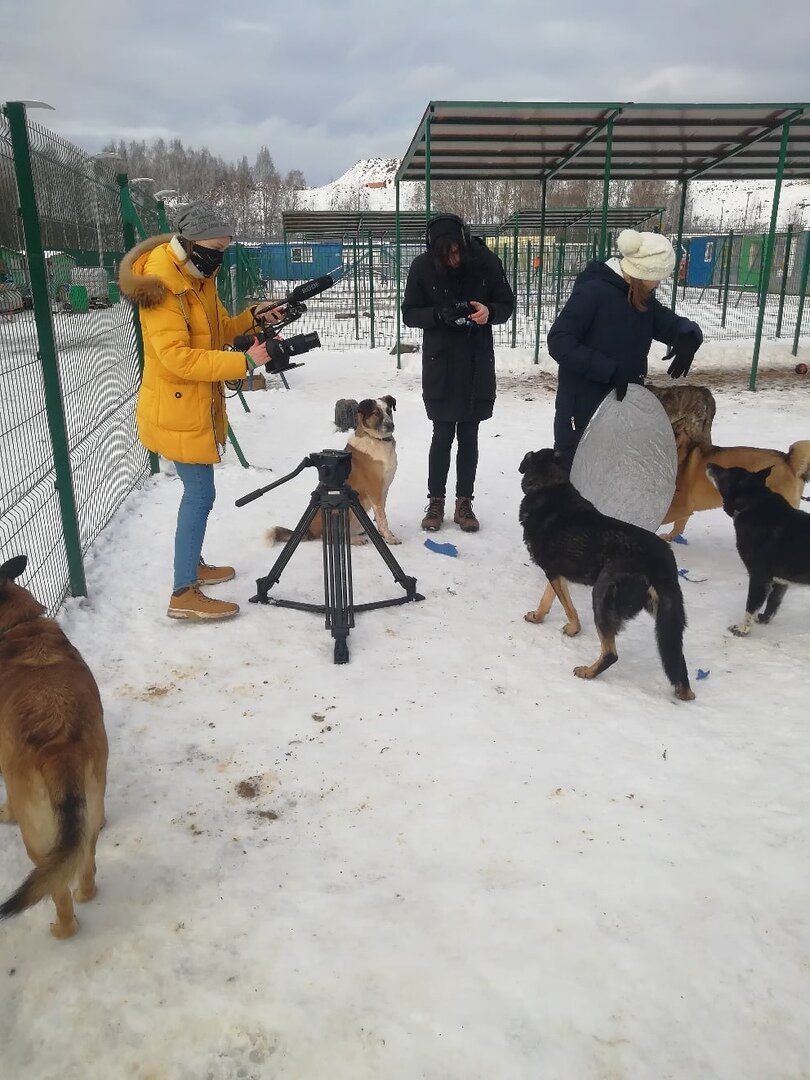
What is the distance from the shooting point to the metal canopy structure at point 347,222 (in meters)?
19.3

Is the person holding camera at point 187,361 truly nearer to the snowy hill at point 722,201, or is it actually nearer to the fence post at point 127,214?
the fence post at point 127,214

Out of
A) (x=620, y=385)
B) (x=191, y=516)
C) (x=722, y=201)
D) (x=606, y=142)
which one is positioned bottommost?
(x=191, y=516)

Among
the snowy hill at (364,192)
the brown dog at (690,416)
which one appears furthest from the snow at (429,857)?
the snowy hill at (364,192)

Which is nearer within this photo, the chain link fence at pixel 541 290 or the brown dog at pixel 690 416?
the brown dog at pixel 690 416

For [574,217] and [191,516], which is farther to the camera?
[574,217]

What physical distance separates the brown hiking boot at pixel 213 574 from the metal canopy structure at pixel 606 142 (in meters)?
6.61

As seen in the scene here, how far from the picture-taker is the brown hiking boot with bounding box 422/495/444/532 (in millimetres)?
5672

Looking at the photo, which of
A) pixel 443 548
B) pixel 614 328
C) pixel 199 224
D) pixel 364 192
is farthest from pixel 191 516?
pixel 364 192

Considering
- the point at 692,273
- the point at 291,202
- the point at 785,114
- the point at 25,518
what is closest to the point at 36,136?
the point at 25,518

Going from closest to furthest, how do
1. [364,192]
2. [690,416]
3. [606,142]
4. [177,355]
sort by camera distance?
[177,355] → [690,416] → [606,142] → [364,192]

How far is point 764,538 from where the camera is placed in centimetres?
394

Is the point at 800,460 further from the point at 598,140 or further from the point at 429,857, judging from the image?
the point at 598,140

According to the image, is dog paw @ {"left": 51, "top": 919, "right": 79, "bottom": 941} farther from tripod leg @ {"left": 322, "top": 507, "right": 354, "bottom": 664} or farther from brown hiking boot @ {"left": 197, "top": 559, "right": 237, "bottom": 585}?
brown hiking boot @ {"left": 197, "top": 559, "right": 237, "bottom": 585}

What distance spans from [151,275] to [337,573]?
179 centimetres
